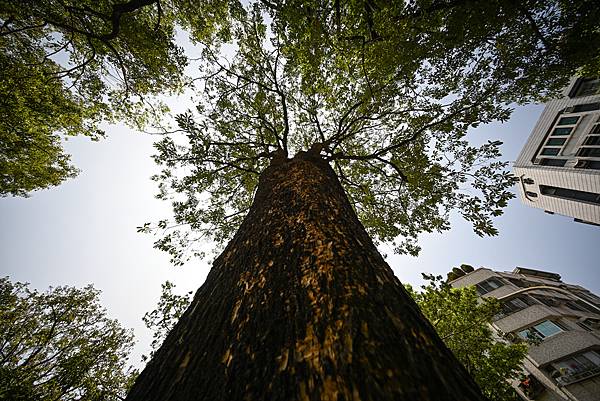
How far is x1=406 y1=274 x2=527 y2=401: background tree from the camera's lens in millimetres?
7770

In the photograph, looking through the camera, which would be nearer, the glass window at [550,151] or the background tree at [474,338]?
the background tree at [474,338]

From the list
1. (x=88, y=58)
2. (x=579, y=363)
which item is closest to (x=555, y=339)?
(x=579, y=363)

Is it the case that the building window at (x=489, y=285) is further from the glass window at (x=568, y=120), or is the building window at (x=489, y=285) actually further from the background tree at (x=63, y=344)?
the background tree at (x=63, y=344)

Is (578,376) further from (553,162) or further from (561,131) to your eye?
(561,131)

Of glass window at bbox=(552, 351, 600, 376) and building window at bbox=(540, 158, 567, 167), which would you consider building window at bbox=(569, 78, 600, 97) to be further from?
glass window at bbox=(552, 351, 600, 376)

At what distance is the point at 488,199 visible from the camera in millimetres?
5574

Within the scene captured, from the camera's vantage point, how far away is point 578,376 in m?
12.2

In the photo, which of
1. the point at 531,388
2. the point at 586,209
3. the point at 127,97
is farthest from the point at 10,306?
the point at 586,209

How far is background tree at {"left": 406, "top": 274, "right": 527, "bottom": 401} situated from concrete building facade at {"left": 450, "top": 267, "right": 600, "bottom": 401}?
2.28 m

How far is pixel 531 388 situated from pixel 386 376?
21.7 meters

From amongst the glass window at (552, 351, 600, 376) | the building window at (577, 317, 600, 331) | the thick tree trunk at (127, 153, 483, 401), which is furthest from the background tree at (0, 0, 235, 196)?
the building window at (577, 317, 600, 331)

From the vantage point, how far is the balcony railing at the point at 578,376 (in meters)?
12.1

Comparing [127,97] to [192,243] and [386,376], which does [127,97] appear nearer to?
[192,243]

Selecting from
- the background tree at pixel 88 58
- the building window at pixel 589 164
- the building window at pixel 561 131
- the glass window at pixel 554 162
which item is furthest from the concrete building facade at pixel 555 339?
the background tree at pixel 88 58
